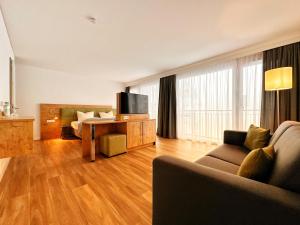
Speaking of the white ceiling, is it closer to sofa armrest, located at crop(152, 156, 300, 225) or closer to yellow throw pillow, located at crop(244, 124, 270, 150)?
yellow throw pillow, located at crop(244, 124, 270, 150)

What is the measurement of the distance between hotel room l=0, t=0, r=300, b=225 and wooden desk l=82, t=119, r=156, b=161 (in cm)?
3

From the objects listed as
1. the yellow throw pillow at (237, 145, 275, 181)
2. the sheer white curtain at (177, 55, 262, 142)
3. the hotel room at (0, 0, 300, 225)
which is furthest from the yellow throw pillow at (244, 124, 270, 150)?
the sheer white curtain at (177, 55, 262, 142)

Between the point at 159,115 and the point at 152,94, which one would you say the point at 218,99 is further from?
the point at 152,94

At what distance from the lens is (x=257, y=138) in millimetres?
1818

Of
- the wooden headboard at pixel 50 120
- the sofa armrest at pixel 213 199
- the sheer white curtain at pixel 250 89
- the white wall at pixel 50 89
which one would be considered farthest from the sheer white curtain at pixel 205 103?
the wooden headboard at pixel 50 120

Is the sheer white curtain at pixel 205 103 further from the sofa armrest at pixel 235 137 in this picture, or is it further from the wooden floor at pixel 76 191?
the wooden floor at pixel 76 191

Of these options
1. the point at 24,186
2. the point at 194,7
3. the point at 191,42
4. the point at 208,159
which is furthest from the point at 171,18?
the point at 24,186

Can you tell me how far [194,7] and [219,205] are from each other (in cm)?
219

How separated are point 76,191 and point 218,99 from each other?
3.54m

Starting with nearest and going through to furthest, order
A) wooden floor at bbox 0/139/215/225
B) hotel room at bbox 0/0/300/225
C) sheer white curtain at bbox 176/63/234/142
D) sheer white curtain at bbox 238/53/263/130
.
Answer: hotel room at bbox 0/0/300/225 → wooden floor at bbox 0/139/215/225 → sheer white curtain at bbox 238/53/263/130 → sheer white curtain at bbox 176/63/234/142

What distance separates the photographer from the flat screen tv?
3367 mm

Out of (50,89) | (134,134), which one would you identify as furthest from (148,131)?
(50,89)

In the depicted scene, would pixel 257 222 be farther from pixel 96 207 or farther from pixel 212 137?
pixel 212 137

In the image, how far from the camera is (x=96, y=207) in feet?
4.62
